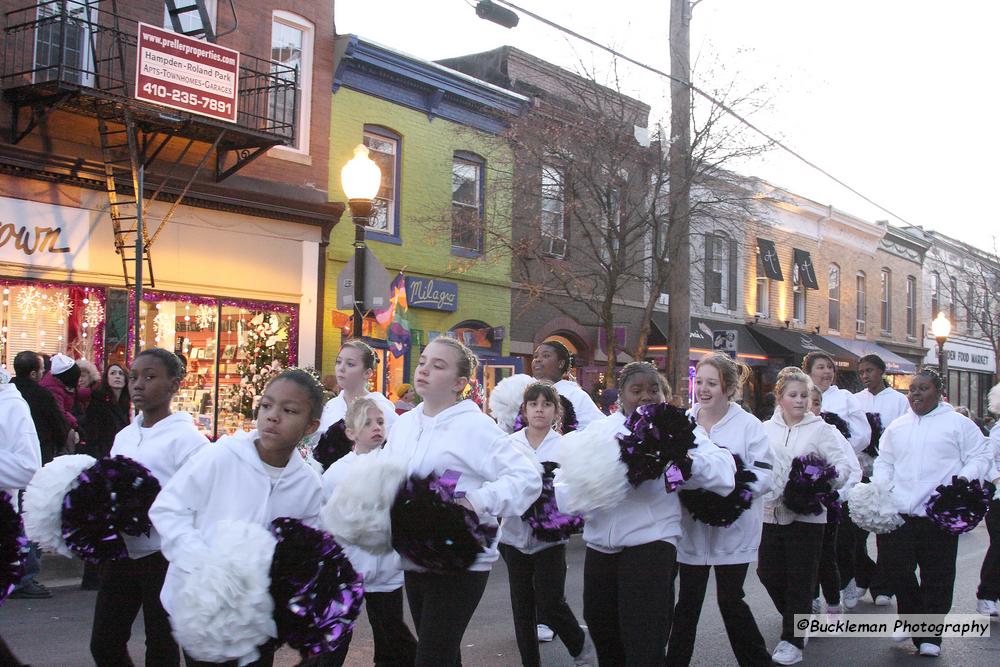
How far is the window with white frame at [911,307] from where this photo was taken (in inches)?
1490

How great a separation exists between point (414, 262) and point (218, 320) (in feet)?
13.0

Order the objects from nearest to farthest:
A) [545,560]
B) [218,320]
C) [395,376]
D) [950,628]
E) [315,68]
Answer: [545,560] → [950,628] → [218,320] → [315,68] → [395,376]

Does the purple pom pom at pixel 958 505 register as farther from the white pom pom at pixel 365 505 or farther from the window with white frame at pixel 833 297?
the window with white frame at pixel 833 297

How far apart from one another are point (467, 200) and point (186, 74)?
22.7 ft

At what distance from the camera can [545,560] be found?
628 centimetres

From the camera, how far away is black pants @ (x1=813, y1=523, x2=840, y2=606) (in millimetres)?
8164

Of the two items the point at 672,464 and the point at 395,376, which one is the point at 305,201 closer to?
the point at 395,376

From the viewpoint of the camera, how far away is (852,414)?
31.5 feet

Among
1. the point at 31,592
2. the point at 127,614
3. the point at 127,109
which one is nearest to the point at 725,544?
the point at 127,614

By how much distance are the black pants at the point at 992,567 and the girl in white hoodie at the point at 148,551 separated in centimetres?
663

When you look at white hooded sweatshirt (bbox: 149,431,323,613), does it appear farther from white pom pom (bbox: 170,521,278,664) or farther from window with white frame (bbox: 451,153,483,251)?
window with white frame (bbox: 451,153,483,251)

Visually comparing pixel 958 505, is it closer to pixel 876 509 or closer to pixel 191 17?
pixel 876 509

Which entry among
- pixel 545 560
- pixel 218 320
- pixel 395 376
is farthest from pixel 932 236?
pixel 545 560

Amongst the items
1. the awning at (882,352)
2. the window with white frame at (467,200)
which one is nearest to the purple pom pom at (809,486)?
the window with white frame at (467,200)
